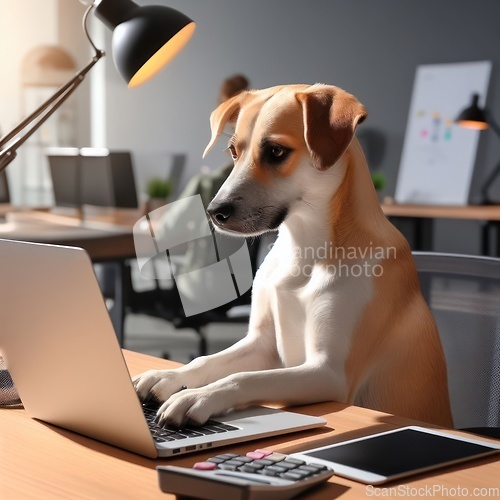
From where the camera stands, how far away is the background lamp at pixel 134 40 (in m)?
1.37

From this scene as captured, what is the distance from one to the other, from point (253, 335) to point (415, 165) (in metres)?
4.79

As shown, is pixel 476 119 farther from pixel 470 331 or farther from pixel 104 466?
pixel 104 466

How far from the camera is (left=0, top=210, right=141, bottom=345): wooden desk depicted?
3209 mm

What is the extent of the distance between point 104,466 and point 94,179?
3.42 metres

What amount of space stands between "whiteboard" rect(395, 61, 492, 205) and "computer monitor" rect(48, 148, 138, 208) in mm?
2457

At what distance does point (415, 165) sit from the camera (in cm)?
594

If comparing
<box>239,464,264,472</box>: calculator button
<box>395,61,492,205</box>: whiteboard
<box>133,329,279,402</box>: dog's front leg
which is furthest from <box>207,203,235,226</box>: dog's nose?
<box>395,61,492,205</box>: whiteboard

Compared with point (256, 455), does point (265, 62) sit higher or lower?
higher

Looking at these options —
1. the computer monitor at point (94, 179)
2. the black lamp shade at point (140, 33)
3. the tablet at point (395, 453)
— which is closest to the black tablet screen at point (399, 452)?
the tablet at point (395, 453)

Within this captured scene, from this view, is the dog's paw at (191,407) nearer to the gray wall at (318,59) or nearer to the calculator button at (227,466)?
the calculator button at (227,466)

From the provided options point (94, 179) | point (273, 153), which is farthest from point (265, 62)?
point (273, 153)

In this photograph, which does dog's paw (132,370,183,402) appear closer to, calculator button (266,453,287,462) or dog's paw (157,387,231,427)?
dog's paw (157,387,231,427)

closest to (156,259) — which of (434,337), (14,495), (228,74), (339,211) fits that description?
(339,211)

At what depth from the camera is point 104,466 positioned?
33.6 inches
